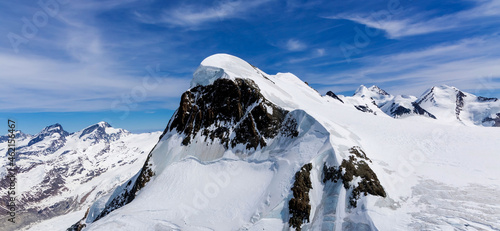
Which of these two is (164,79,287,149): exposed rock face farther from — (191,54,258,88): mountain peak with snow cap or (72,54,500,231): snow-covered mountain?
(191,54,258,88): mountain peak with snow cap

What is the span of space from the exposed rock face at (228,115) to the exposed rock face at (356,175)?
53.7 ft

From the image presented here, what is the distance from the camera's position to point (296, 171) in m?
44.4

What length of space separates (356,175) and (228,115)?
32.7 meters

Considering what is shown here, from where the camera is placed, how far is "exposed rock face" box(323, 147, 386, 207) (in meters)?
37.5

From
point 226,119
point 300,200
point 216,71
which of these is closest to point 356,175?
point 300,200

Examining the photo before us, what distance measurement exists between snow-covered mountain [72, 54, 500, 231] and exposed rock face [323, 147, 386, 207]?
0.17m

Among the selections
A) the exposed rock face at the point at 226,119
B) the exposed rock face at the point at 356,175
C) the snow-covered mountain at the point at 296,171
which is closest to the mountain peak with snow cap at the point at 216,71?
the snow-covered mountain at the point at 296,171

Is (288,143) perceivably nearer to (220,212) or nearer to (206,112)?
(220,212)

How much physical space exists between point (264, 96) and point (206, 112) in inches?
621

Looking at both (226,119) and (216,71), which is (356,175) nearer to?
(226,119)

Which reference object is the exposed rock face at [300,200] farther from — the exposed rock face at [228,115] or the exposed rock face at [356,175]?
the exposed rock face at [228,115]

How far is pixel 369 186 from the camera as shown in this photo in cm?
3803

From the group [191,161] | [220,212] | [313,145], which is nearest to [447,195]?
[313,145]

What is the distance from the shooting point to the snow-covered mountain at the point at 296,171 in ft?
117
